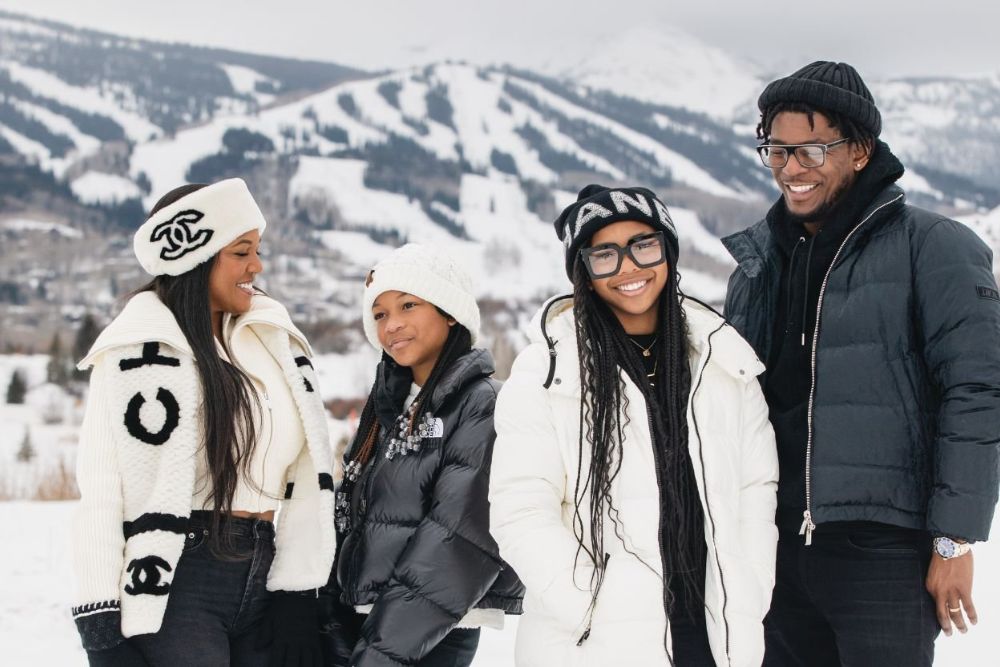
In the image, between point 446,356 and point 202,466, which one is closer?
point 202,466

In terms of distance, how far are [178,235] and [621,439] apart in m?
1.44

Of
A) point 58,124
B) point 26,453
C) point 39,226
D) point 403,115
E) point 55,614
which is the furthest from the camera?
point 403,115

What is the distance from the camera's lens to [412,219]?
12669 cm

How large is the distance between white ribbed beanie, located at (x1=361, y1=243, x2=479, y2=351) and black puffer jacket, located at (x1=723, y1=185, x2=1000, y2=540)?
1089 mm

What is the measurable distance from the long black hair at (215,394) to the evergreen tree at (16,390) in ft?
158

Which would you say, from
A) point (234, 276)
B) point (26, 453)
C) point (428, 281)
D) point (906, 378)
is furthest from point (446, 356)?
point (26, 453)

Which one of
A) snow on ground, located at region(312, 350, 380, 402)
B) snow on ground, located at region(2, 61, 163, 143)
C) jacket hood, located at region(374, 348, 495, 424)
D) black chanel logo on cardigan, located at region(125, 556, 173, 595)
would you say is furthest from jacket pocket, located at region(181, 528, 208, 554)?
snow on ground, located at region(2, 61, 163, 143)

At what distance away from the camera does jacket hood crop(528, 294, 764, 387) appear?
8.07 feet

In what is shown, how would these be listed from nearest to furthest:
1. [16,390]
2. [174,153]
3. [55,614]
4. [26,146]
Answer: [55,614], [16,390], [174,153], [26,146]

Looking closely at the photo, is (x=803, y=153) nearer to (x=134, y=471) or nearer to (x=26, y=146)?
(x=134, y=471)

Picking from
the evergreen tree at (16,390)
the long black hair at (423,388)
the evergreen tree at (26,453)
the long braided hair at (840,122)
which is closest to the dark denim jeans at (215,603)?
the long black hair at (423,388)

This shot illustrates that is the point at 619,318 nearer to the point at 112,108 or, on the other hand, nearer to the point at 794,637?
the point at 794,637

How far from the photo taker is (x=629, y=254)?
2.49m

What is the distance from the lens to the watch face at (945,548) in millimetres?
2342
